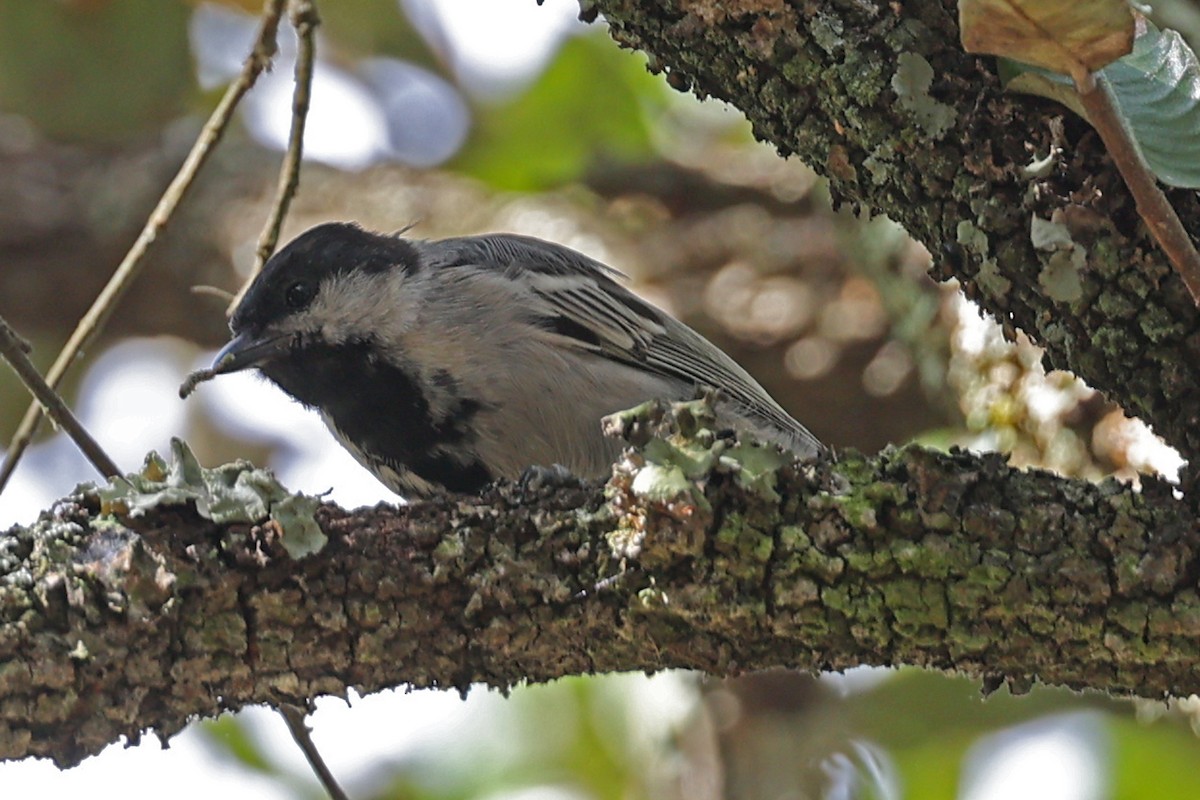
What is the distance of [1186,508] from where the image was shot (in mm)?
2084

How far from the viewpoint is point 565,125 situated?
19.7 ft

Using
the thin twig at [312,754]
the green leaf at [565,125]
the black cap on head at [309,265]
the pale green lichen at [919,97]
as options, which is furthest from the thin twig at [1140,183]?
the green leaf at [565,125]

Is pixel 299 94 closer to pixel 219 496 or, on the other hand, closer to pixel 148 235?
pixel 148 235

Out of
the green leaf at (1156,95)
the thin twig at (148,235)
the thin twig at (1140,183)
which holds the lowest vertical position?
the thin twig at (1140,183)

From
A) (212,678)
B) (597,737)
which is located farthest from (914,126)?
(597,737)

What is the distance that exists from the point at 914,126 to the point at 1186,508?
679 mm

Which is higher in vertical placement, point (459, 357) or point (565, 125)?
point (565, 125)

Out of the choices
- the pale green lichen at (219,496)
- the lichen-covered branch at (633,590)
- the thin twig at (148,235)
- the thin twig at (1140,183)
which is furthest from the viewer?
the thin twig at (148,235)

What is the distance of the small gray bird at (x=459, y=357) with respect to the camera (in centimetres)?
357

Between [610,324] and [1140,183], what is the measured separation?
2.17 meters

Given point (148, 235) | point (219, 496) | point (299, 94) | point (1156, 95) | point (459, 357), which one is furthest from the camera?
point (459, 357)

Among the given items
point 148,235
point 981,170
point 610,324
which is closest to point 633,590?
point 981,170

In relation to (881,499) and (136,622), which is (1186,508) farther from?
(136,622)

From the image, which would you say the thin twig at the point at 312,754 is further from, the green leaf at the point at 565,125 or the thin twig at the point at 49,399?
the green leaf at the point at 565,125
